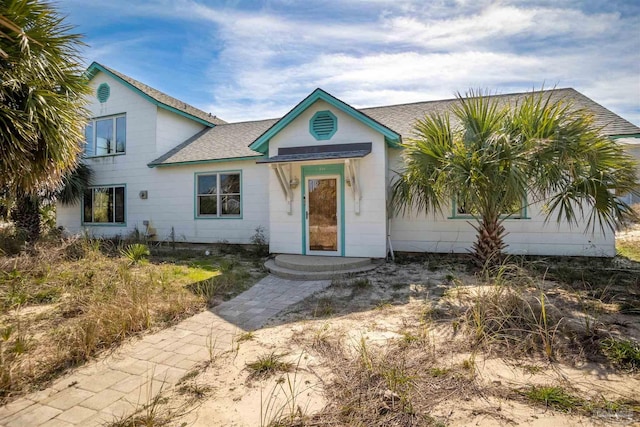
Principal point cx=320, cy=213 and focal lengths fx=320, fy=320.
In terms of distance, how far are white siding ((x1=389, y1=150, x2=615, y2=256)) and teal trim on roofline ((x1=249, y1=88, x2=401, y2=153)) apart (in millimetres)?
1437

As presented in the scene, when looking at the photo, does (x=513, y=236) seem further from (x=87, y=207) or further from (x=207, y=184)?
(x=87, y=207)

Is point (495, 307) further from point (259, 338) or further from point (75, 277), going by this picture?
point (75, 277)

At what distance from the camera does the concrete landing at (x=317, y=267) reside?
7891 millimetres

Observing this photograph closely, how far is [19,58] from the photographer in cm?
479

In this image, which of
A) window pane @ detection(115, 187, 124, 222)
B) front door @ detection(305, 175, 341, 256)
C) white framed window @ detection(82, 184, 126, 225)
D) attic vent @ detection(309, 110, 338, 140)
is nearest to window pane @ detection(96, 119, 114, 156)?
white framed window @ detection(82, 184, 126, 225)

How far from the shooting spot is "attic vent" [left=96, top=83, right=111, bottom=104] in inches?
572

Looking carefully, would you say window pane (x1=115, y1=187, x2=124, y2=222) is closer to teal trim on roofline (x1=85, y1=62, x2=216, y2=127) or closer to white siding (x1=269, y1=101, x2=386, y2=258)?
teal trim on roofline (x1=85, y1=62, x2=216, y2=127)

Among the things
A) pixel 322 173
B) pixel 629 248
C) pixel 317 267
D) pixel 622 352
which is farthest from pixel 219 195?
pixel 629 248

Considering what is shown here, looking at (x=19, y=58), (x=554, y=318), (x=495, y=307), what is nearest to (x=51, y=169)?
(x=19, y=58)

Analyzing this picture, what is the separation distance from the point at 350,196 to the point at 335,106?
2.66m

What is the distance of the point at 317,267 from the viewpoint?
815cm

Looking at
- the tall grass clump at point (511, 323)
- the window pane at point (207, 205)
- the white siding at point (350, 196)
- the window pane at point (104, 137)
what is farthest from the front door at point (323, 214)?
the window pane at point (104, 137)

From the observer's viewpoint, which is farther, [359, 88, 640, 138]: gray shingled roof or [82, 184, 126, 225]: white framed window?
[82, 184, 126, 225]: white framed window

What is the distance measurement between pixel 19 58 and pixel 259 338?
17.9ft
